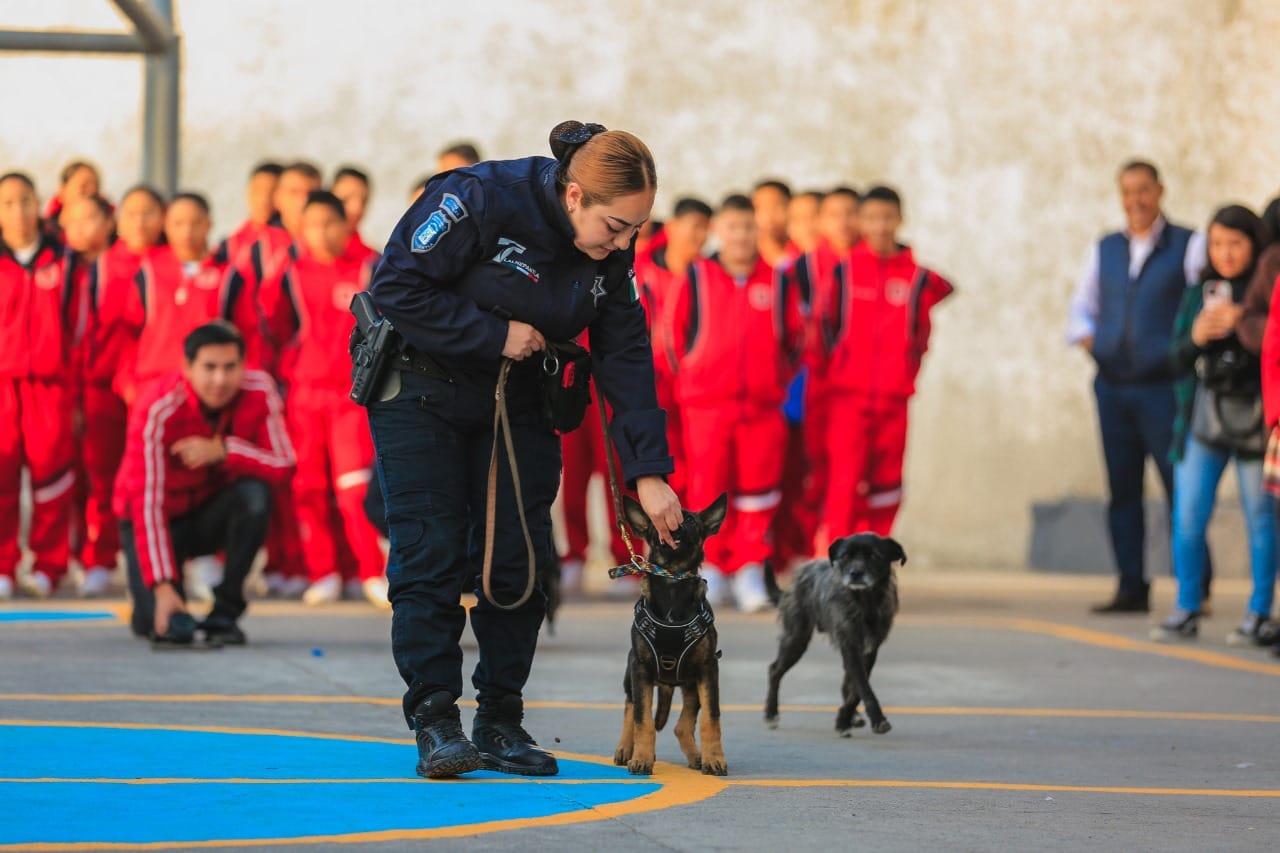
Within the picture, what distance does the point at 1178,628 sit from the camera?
9.98 m

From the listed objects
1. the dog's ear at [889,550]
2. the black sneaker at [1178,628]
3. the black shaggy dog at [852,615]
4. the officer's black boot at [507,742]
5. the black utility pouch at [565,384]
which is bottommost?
the black sneaker at [1178,628]

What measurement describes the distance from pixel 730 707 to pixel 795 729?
20.7 inches

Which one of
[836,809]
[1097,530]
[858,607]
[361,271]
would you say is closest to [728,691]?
[858,607]

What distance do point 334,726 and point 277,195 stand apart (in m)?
6.74

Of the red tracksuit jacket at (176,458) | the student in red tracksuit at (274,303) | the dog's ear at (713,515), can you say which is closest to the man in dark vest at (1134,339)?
the student in red tracksuit at (274,303)

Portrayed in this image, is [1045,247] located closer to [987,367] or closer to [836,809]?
[987,367]

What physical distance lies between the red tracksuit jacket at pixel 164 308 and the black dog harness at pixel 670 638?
6406 mm

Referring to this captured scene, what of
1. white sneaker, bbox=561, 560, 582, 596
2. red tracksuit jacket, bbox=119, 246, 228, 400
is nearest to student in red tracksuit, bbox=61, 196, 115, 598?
red tracksuit jacket, bbox=119, 246, 228, 400

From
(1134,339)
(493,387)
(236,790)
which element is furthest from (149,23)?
(236,790)

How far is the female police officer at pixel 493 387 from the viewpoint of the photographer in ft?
17.6

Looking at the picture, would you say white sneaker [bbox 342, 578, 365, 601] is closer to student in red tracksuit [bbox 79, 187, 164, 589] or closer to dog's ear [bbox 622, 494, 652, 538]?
student in red tracksuit [bbox 79, 187, 164, 589]

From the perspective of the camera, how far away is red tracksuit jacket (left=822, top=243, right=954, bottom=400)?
1191 cm

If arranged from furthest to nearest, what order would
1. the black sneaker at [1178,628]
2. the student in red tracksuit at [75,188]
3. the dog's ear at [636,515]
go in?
the student in red tracksuit at [75,188] < the black sneaker at [1178,628] < the dog's ear at [636,515]

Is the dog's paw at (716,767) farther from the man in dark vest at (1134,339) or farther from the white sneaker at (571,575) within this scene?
the white sneaker at (571,575)
